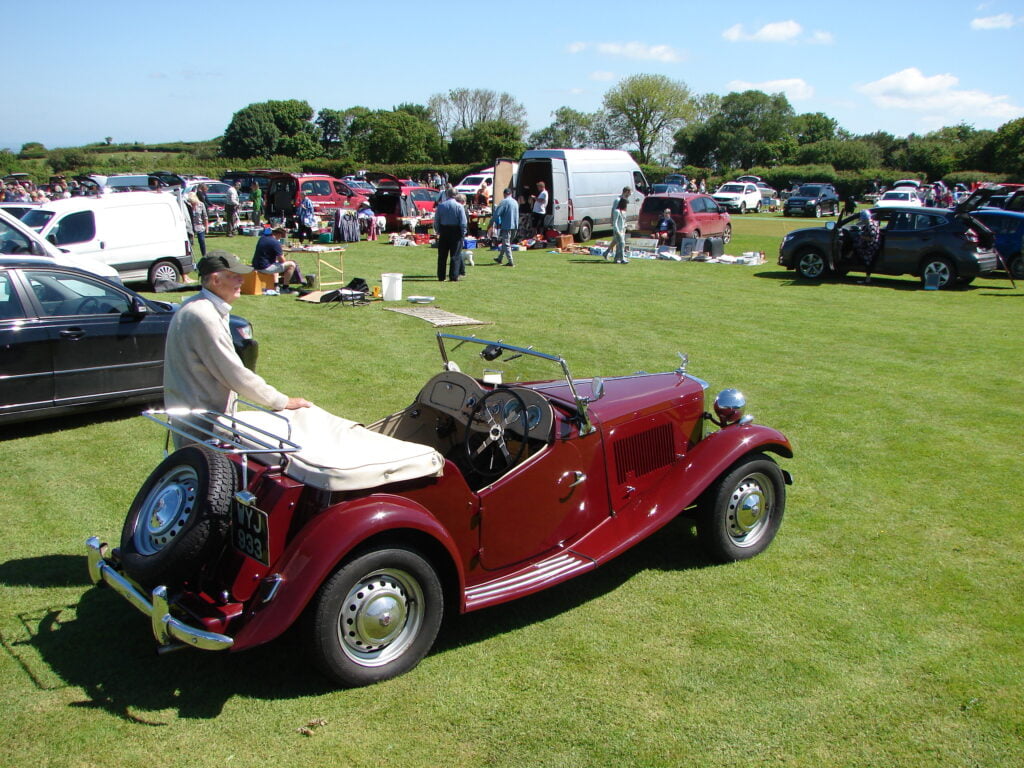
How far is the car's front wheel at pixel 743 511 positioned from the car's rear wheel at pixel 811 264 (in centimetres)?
1368

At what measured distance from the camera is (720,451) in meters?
4.71

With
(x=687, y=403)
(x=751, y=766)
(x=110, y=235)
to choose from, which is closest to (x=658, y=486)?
(x=687, y=403)

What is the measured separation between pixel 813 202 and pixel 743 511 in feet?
121

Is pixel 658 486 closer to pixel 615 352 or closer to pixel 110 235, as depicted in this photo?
pixel 615 352

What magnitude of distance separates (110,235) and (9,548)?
32.9 ft

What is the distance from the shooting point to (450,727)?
10.7 ft

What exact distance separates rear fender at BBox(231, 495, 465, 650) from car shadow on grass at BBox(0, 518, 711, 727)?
0.34m

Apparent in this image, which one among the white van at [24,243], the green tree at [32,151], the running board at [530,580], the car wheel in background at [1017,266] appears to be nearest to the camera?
the running board at [530,580]

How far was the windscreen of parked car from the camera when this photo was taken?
13.2 m

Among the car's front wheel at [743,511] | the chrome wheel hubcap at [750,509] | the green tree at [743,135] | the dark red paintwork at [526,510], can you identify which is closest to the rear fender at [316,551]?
the dark red paintwork at [526,510]

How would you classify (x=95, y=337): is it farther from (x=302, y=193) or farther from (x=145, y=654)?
(x=302, y=193)

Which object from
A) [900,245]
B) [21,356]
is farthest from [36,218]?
[900,245]

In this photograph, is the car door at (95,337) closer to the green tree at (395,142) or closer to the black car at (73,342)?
the black car at (73,342)

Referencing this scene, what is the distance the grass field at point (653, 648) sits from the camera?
318 cm
